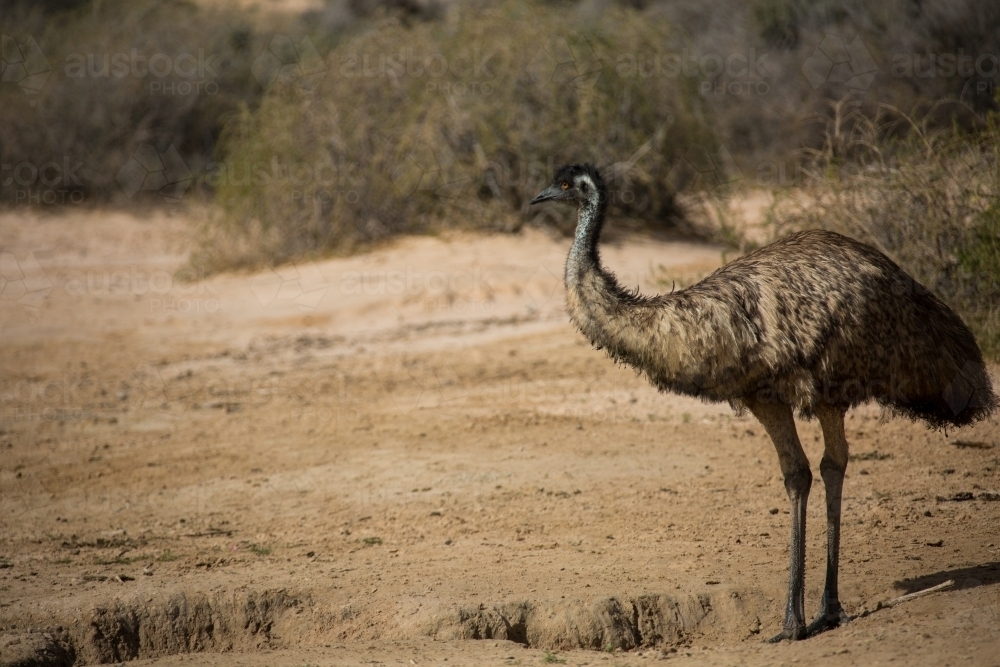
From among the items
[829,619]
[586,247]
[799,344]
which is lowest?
[829,619]

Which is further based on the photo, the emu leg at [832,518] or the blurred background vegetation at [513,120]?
the blurred background vegetation at [513,120]

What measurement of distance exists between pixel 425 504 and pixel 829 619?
2.36 m

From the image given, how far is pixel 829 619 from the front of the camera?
411 cm

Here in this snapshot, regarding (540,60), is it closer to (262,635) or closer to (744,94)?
(744,94)

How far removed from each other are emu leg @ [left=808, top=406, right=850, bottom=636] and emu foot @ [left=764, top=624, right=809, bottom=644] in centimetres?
6

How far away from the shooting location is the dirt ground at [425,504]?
4.27m

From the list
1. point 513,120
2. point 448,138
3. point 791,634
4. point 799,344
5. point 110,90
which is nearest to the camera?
point 799,344

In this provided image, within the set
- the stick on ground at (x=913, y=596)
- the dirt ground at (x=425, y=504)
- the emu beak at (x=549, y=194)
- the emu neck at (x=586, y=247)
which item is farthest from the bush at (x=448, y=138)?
the stick on ground at (x=913, y=596)

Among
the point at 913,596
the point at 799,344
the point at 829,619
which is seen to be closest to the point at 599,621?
the point at 829,619

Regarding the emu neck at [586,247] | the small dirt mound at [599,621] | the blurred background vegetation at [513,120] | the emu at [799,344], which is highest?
the blurred background vegetation at [513,120]

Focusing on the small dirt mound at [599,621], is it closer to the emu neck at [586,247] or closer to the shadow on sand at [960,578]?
the shadow on sand at [960,578]

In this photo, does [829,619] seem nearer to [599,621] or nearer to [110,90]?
[599,621]

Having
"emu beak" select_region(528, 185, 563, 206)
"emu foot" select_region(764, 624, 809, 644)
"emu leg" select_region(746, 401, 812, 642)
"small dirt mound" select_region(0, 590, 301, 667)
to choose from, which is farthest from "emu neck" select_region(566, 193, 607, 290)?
"small dirt mound" select_region(0, 590, 301, 667)

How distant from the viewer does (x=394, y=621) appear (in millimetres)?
4340
